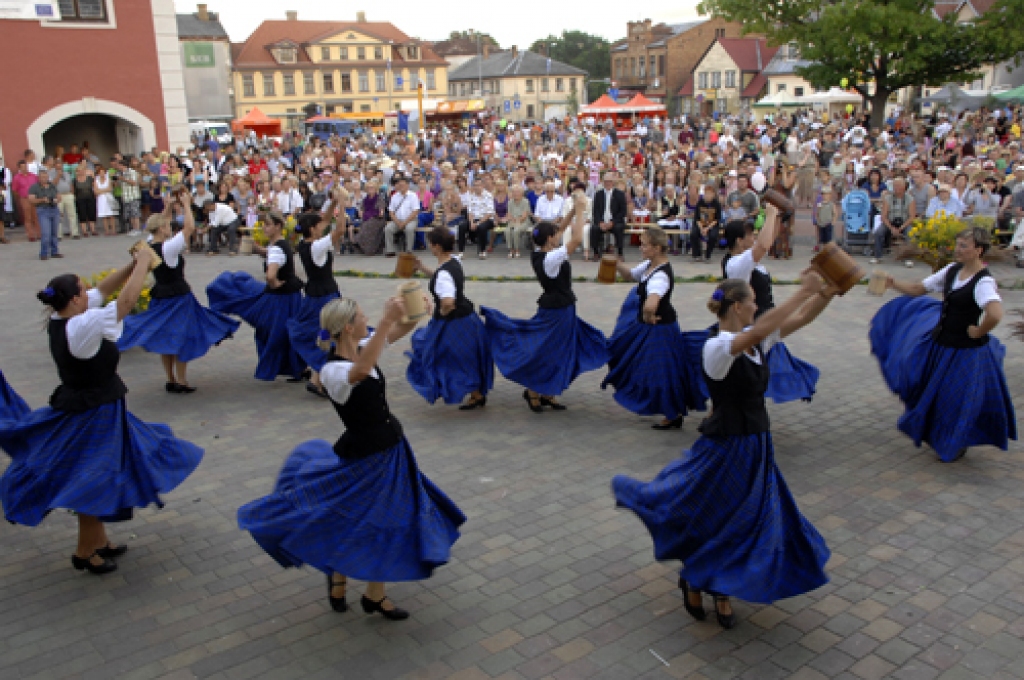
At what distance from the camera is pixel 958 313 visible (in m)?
6.16

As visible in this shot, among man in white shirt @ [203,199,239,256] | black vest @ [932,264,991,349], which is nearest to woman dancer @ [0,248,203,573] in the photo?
black vest @ [932,264,991,349]

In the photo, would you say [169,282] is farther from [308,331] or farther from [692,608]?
[692,608]

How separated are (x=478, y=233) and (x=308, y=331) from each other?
26.8 feet

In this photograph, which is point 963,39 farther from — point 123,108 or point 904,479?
point 904,479

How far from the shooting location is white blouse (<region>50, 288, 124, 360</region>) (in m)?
4.75

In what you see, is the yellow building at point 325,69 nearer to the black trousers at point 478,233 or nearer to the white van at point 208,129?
the white van at point 208,129

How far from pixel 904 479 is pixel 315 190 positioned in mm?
15076

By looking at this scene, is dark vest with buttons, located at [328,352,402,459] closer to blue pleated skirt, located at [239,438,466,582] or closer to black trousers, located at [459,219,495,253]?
blue pleated skirt, located at [239,438,466,582]

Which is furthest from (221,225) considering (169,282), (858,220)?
(858,220)

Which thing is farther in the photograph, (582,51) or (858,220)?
(582,51)

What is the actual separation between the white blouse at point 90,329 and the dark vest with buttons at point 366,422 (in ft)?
4.79

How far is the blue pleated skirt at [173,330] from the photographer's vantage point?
8.19 meters

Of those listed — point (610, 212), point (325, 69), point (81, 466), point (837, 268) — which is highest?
point (325, 69)

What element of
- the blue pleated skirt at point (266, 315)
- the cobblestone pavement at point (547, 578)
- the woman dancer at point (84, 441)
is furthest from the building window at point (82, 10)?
the woman dancer at point (84, 441)
